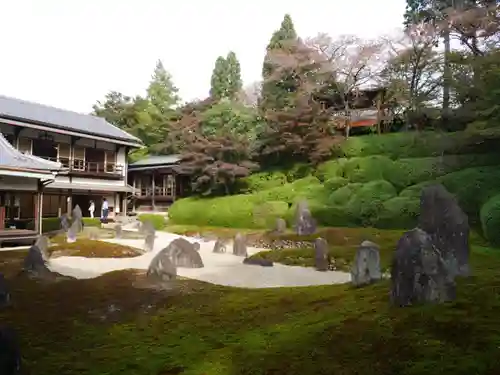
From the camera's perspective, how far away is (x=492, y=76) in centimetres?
1962

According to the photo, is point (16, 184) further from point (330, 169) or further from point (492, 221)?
point (330, 169)

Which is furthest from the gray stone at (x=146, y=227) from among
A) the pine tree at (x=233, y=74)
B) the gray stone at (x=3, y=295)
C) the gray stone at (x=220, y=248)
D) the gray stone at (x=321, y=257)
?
the pine tree at (x=233, y=74)

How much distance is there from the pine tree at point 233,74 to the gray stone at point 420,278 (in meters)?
41.7

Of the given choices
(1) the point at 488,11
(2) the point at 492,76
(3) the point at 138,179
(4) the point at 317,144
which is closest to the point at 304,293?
(2) the point at 492,76

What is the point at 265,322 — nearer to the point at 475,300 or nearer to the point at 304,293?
the point at 304,293

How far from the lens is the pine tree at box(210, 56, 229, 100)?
46031 mm

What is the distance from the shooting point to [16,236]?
53.6 ft

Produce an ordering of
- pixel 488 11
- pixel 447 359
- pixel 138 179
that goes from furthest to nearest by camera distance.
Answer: pixel 138 179
pixel 488 11
pixel 447 359

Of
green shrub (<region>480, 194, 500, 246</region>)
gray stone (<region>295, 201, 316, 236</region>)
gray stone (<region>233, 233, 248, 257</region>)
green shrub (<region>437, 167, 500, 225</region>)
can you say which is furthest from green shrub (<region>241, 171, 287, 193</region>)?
green shrub (<region>480, 194, 500, 246</region>)

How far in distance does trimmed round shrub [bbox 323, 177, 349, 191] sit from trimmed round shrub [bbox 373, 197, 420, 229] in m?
4.69

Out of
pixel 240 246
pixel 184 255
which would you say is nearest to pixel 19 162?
pixel 184 255

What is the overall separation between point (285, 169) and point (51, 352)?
83.4 feet

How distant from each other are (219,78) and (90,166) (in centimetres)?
2098

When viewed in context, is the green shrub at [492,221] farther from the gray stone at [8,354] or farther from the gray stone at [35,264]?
the gray stone at [8,354]
